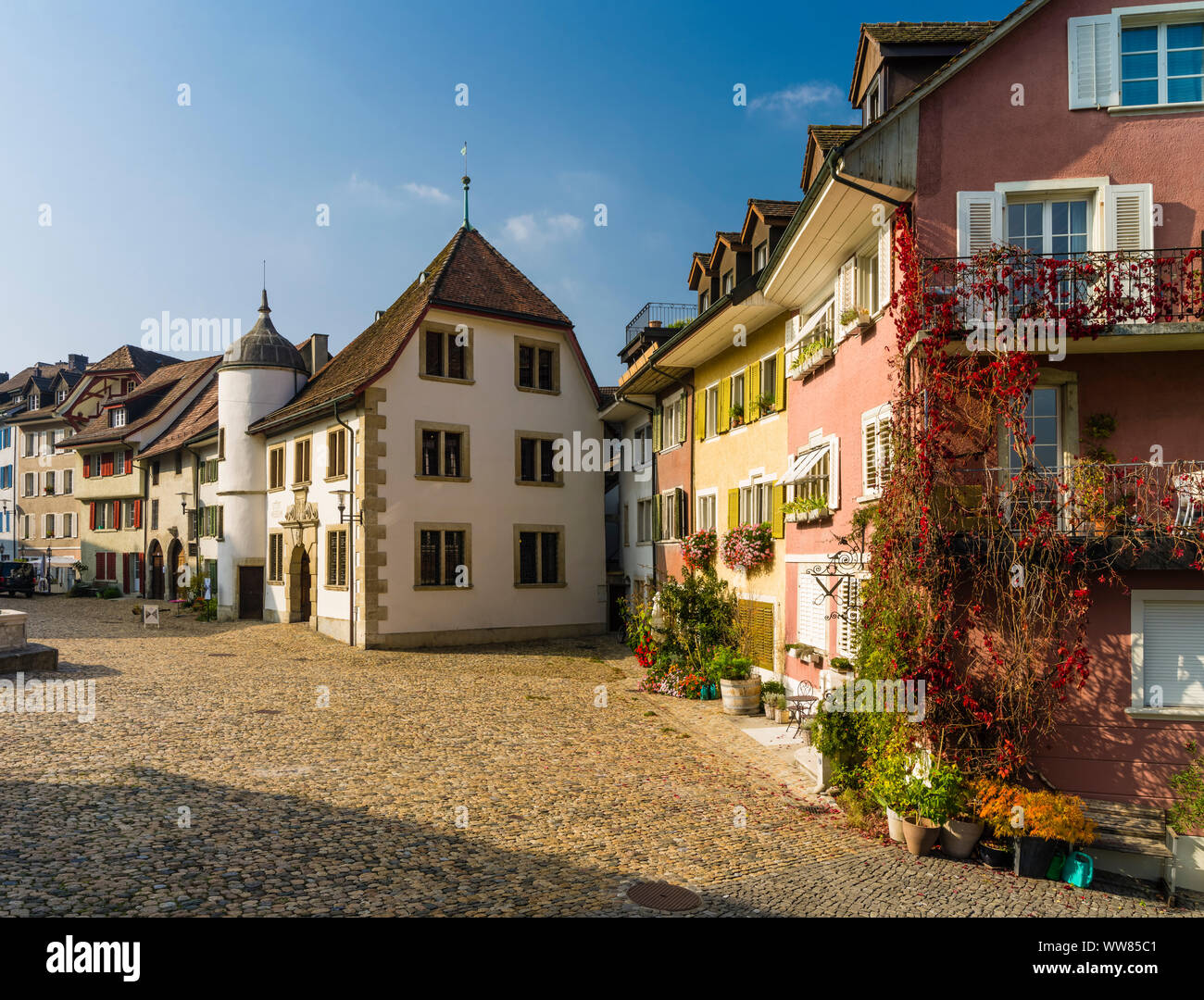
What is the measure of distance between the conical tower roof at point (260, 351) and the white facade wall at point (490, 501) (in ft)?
28.1

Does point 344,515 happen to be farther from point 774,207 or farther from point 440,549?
point 774,207

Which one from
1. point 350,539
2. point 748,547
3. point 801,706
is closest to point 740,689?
point 801,706

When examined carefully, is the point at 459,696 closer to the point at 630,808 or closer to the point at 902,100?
the point at 630,808

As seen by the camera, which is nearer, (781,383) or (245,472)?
(781,383)

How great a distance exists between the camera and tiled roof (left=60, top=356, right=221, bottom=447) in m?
42.4

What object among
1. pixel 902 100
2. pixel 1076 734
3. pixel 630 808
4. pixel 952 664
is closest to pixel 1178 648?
pixel 1076 734

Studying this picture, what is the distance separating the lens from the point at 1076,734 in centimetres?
1019

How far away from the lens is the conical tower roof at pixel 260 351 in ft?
101

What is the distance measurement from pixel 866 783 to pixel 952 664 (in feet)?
5.55

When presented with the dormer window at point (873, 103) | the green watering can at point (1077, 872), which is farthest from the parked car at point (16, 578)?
the green watering can at point (1077, 872)

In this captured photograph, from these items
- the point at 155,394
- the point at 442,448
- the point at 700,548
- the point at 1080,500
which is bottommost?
the point at 700,548

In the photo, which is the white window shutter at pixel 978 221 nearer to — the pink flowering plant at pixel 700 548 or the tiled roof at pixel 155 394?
the pink flowering plant at pixel 700 548

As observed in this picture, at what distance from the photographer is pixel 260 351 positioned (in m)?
30.9

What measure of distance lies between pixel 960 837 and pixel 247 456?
1087 inches
